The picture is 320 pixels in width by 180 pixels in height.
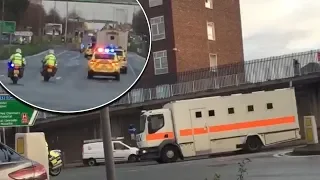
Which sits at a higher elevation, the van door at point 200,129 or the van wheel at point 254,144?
the van door at point 200,129

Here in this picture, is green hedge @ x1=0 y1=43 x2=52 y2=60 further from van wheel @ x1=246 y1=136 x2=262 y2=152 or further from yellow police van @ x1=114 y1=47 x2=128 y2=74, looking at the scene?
van wheel @ x1=246 y1=136 x2=262 y2=152

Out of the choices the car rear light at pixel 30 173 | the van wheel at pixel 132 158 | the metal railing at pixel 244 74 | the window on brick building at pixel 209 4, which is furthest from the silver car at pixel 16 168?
the window on brick building at pixel 209 4

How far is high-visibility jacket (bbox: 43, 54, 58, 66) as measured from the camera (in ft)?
8.26

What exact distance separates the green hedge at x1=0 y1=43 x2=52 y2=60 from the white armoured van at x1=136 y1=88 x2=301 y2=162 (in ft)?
82.1

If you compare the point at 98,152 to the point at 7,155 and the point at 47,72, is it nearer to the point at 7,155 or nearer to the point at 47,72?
the point at 7,155

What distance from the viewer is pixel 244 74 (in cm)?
3819

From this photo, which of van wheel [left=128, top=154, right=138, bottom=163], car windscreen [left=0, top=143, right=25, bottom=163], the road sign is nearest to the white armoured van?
van wheel [left=128, top=154, right=138, bottom=163]

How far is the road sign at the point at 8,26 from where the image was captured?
2.46 meters

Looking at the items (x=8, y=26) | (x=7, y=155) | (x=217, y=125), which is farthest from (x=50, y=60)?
(x=217, y=125)

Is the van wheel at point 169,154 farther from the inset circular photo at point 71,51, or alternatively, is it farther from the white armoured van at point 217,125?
the inset circular photo at point 71,51

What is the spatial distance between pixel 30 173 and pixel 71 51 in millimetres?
3281

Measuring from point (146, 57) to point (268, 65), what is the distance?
35.9 metres

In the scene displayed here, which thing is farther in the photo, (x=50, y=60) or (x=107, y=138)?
(x=107, y=138)

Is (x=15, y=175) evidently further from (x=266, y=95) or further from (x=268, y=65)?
(x=268, y=65)
